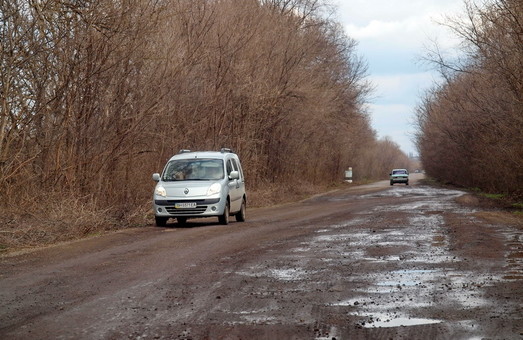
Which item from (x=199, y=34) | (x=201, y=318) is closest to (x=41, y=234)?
(x=201, y=318)

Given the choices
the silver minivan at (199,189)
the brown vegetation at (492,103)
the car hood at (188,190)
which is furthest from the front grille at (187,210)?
the brown vegetation at (492,103)

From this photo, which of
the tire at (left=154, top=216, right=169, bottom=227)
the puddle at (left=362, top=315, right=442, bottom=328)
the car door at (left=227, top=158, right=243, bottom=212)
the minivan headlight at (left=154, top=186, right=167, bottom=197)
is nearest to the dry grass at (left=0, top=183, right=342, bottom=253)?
the tire at (left=154, top=216, right=169, bottom=227)

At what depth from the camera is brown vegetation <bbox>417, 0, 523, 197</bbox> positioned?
29359 mm

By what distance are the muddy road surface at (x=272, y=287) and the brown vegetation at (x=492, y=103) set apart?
14.3 m

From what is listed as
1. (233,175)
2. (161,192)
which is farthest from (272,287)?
(233,175)

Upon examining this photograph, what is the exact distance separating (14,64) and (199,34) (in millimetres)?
11738

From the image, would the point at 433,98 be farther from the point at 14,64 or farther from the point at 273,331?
the point at 273,331

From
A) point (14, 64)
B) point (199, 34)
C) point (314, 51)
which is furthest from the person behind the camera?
point (314, 51)

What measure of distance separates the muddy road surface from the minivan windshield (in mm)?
4597

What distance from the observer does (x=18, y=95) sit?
61.4ft

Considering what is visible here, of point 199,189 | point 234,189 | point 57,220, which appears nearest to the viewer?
point 57,220

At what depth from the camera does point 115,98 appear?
2236cm

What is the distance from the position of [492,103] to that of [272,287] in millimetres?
29923

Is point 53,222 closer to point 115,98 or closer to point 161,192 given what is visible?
point 161,192
